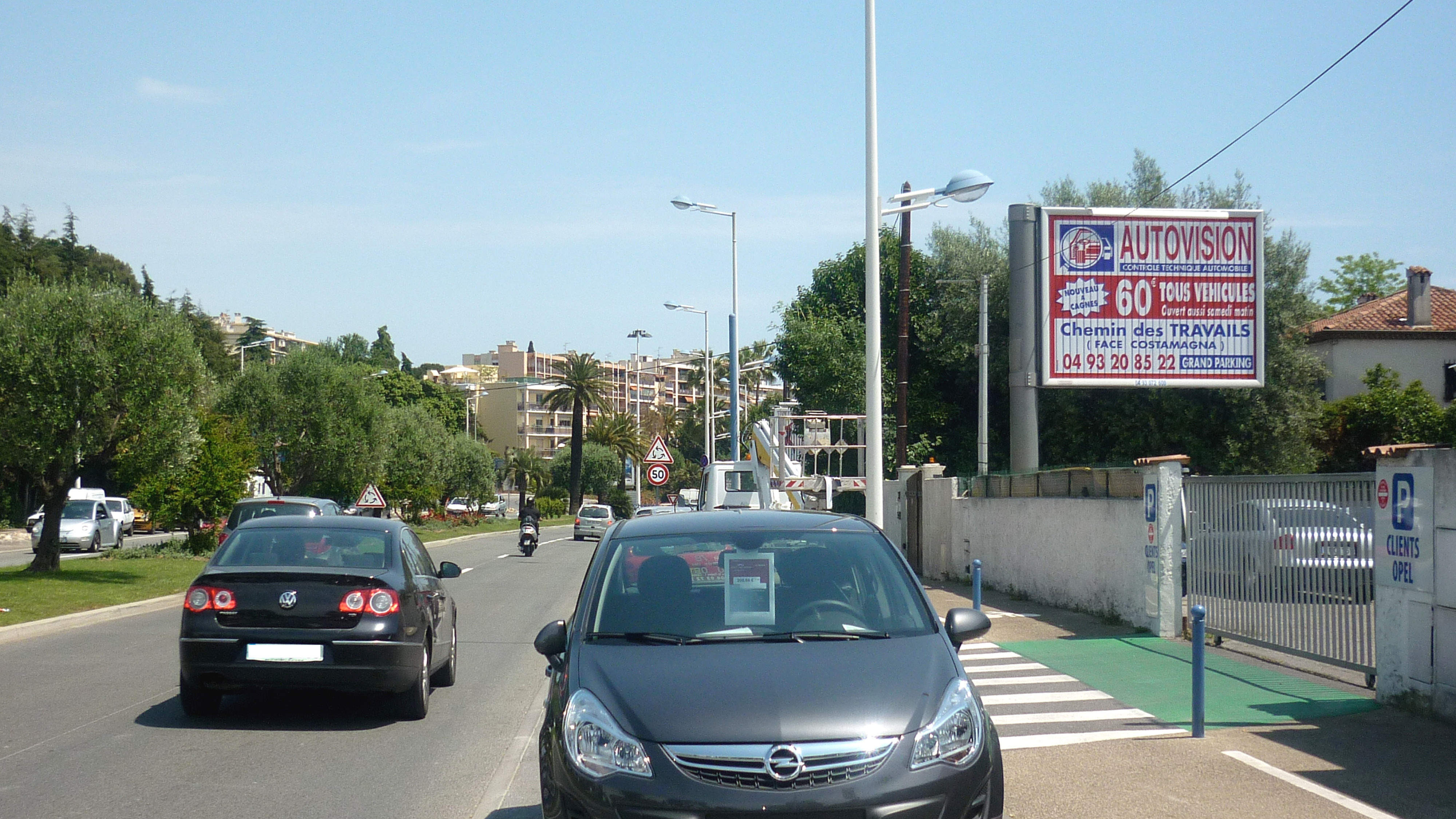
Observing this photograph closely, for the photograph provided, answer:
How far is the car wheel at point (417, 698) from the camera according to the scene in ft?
29.0

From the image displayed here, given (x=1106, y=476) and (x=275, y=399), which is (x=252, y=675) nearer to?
(x=1106, y=476)

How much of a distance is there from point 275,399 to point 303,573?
33.4 m

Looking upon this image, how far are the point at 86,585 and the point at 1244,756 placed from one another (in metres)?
18.8

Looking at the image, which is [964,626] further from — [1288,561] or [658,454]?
[658,454]

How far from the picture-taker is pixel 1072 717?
9008 millimetres

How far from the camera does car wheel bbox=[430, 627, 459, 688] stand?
34.7ft

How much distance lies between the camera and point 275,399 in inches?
1565

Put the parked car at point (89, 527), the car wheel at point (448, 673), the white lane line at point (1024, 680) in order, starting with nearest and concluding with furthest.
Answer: the car wheel at point (448, 673)
the white lane line at point (1024, 680)
the parked car at point (89, 527)

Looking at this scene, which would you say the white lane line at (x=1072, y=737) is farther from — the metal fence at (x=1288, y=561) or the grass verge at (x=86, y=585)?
the grass verge at (x=86, y=585)

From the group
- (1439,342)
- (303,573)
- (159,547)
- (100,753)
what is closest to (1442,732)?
(303,573)

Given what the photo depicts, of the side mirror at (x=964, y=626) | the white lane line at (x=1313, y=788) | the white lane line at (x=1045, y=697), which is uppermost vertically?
the side mirror at (x=964, y=626)

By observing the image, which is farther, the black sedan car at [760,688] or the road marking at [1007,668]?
the road marking at [1007,668]

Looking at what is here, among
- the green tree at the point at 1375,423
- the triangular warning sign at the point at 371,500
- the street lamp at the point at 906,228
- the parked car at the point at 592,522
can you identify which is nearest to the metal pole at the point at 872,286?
the street lamp at the point at 906,228

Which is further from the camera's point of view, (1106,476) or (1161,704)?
(1106,476)
